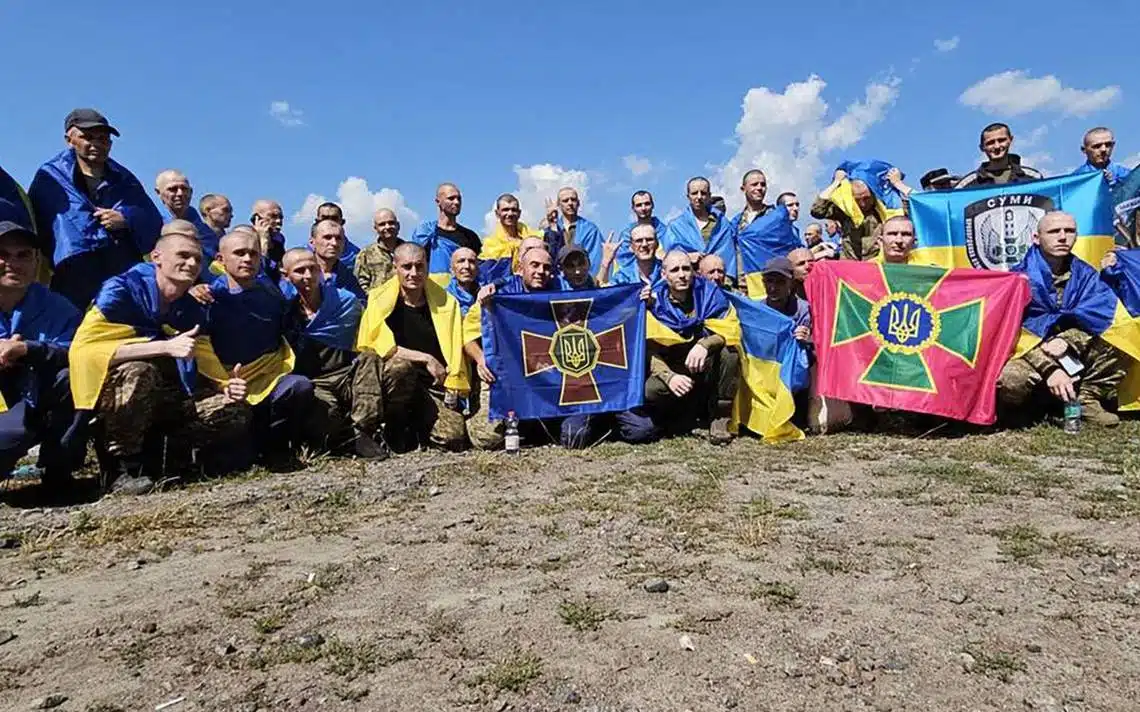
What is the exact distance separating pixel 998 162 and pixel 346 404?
7785 mm

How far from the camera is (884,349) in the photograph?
7.63 m

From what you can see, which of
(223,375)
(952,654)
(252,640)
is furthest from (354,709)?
(223,375)

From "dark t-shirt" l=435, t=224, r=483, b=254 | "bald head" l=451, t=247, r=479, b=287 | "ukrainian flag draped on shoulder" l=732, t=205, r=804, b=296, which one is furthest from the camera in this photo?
"ukrainian flag draped on shoulder" l=732, t=205, r=804, b=296

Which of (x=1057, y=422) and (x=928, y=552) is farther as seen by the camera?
(x=1057, y=422)

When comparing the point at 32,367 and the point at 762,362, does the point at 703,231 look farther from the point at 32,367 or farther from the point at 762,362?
the point at 32,367

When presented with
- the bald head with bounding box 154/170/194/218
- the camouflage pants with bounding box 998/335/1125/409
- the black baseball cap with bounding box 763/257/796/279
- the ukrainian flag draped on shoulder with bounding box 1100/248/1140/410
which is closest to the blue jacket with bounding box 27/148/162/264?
the bald head with bounding box 154/170/194/218

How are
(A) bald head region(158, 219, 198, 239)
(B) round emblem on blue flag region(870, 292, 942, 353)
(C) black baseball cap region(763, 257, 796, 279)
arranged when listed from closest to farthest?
(A) bald head region(158, 219, 198, 239) < (B) round emblem on blue flag region(870, 292, 942, 353) < (C) black baseball cap region(763, 257, 796, 279)

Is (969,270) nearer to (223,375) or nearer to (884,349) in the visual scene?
(884,349)

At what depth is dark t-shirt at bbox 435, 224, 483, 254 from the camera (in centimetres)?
Answer: 944

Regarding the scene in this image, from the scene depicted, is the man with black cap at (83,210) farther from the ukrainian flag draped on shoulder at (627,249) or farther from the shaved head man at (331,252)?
the ukrainian flag draped on shoulder at (627,249)

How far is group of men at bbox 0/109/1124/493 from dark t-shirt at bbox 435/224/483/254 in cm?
39

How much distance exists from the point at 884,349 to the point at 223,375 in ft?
19.8

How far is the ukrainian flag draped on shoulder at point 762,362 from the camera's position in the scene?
7.69 meters

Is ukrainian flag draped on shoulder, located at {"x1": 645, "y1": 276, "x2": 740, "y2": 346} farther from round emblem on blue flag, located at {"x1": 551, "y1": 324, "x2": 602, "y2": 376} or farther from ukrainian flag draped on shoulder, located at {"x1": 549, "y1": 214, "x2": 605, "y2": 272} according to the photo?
ukrainian flag draped on shoulder, located at {"x1": 549, "y1": 214, "x2": 605, "y2": 272}
